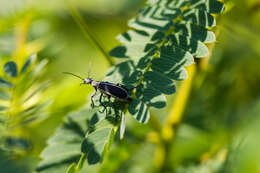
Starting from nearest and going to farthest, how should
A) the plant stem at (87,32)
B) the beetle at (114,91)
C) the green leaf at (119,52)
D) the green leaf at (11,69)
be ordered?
1. the beetle at (114,91)
2. the green leaf at (119,52)
3. the plant stem at (87,32)
4. the green leaf at (11,69)

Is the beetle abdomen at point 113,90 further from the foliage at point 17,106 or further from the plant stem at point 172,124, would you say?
the plant stem at point 172,124

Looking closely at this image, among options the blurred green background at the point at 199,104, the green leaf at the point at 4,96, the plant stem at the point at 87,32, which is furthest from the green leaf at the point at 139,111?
the green leaf at the point at 4,96

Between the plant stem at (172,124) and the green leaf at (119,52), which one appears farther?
the plant stem at (172,124)

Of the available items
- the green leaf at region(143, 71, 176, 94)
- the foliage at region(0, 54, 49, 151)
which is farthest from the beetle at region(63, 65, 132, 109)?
the foliage at region(0, 54, 49, 151)

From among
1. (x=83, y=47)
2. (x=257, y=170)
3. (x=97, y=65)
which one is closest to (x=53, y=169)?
(x=257, y=170)

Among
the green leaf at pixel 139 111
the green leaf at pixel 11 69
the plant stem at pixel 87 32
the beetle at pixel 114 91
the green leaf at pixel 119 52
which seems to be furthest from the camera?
the green leaf at pixel 11 69

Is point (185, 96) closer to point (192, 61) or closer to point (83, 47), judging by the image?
point (192, 61)

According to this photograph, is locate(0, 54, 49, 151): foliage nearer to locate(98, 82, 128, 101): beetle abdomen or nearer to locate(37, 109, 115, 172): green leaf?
locate(37, 109, 115, 172): green leaf
